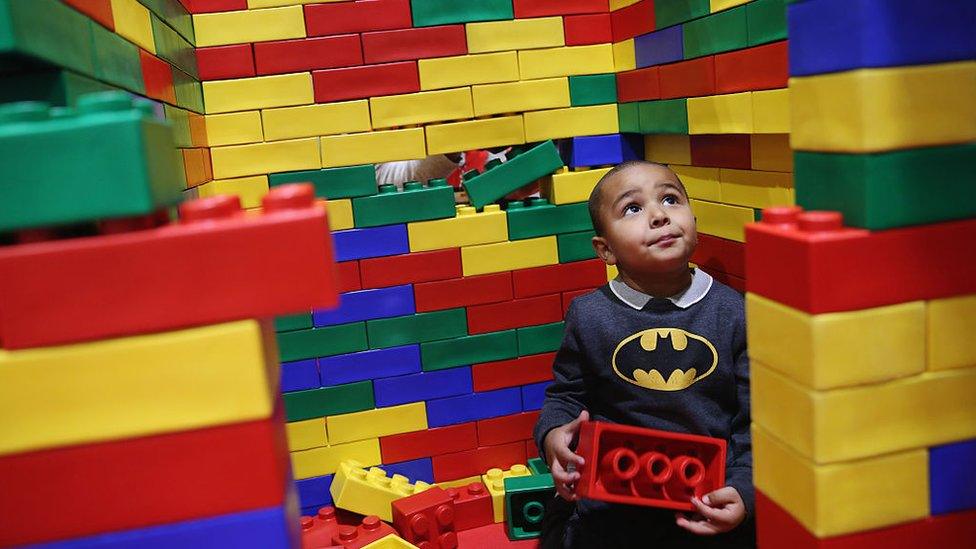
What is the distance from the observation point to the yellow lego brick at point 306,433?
2.20 meters

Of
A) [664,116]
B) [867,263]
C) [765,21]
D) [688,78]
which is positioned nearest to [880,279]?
[867,263]

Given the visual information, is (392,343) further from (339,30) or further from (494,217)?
(339,30)

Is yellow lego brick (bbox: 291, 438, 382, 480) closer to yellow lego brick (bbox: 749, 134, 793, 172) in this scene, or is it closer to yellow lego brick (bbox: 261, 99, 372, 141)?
yellow lego brick (bbox: 261, 99, 372, 141)

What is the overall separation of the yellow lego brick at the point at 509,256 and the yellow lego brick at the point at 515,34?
1.72ft

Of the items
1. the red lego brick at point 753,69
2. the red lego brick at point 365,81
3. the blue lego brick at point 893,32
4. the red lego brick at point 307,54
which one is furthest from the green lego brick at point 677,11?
the blue lego brick at point 893,32

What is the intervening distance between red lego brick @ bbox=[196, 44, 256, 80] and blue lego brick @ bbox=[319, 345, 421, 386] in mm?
778

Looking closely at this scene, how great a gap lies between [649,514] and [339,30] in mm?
1403

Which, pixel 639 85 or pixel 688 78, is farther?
pixel 639 85

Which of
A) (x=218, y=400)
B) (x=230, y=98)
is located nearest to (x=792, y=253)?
(x=218, y=400)

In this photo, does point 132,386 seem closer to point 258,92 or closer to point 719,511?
point 719,511

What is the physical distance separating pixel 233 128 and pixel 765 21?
4.31 ft

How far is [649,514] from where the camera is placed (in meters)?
1.71

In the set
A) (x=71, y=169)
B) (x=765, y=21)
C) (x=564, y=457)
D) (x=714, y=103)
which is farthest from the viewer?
(x=714, y=103)

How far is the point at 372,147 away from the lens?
7.13 feet
